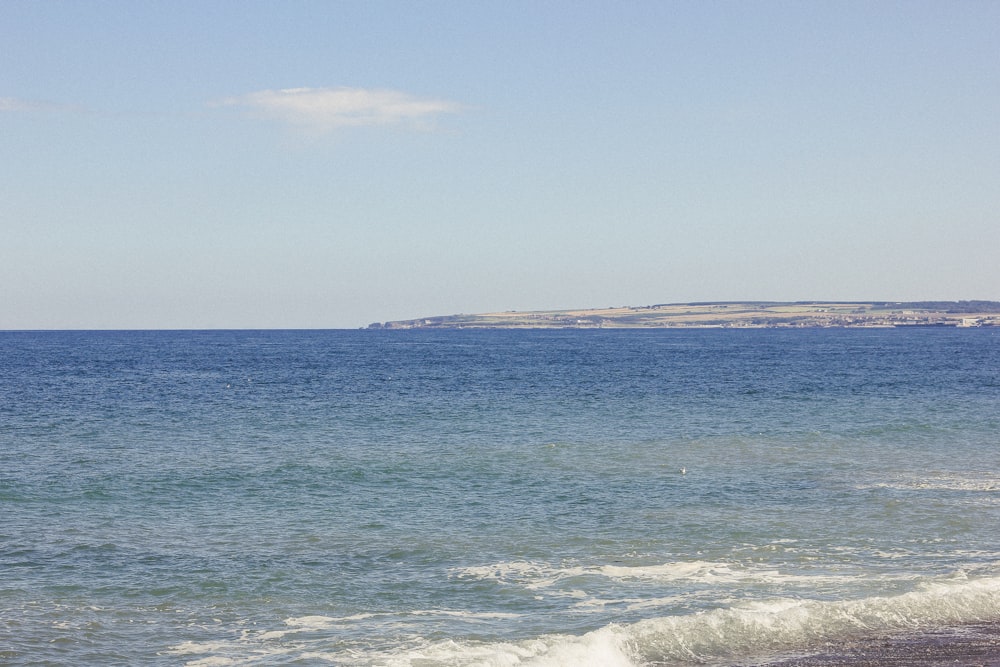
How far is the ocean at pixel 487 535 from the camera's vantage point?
715 inches

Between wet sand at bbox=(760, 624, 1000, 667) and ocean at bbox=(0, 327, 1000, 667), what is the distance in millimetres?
455

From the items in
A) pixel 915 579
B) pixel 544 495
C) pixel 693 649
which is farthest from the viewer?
pixel 544 495

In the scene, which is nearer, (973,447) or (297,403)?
(973,447)

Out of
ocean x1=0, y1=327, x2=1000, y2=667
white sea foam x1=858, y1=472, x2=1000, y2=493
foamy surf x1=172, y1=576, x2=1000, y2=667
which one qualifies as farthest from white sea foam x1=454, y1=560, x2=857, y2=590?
white sea foam x1=858, y1=472, x2=1000, y2=493

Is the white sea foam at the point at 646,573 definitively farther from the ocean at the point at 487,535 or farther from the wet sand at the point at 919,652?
the wet sand at the point at 919,652

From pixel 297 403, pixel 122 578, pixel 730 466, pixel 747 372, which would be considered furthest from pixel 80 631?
pixel 747 372

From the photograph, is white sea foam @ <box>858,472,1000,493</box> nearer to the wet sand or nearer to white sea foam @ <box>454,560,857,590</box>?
white sea foam @ <box>454,560,857,590</box>

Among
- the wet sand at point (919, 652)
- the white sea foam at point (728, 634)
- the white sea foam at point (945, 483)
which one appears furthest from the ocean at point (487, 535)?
the wet sand at point (919, 652)

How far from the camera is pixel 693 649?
17344mm

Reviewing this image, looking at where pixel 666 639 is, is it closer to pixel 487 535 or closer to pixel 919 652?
pixel 919 652

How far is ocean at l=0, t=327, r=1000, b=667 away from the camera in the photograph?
18156 millimetres

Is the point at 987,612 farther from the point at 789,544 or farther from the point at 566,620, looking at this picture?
the point at 566,620

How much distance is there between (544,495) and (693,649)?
14.8 meters

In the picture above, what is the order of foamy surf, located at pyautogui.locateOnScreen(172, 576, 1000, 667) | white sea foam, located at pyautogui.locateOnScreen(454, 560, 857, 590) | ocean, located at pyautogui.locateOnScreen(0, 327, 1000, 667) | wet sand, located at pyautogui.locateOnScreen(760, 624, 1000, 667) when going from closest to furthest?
wet sand, located at pyautogui.locateOnScreen(760, 624, 1000, 667) < foamy surf, located at pyautogui.locateOnScreen(172, 576, 1000, 667) < ocean, located at pyautogui.locateOnScreen(0, 327, 1000, 667) < white sea foam, located at pyautogui.locateOnScreen(454, 560, 857, 590)
